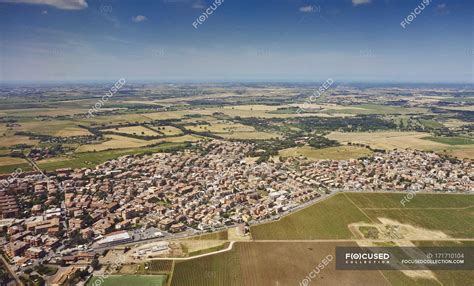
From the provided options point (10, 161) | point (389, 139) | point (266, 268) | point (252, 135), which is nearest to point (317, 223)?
point (266, 268)

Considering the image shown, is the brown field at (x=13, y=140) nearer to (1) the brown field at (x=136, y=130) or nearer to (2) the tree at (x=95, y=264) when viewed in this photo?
(1) the brown field at (x=136, y=130)

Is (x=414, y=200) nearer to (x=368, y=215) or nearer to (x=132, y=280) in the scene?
(x=368, y=215)

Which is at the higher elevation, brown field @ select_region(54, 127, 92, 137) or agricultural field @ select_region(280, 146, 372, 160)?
brown field @ select_region(54, 127, 92, 137)

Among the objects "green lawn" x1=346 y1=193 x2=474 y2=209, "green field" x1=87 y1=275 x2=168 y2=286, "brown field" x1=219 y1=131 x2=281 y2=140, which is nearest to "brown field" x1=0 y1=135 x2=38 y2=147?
"brown field" x1=219 y1=131 x2=281 y2=140

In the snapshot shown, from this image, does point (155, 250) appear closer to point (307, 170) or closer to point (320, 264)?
point (320, 264)

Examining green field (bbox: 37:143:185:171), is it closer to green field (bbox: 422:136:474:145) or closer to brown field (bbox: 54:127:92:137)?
brown field (bbox: 54:127:92:137)

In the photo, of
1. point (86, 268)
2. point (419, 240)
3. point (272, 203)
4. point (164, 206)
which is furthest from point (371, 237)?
point (86, 268)
